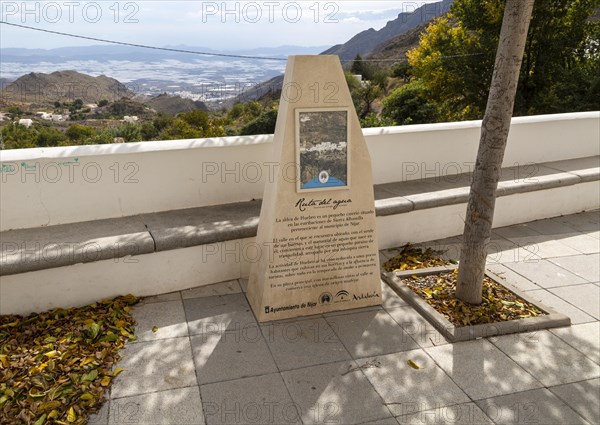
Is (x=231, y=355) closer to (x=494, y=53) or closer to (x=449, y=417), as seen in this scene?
(x=449, y=417)

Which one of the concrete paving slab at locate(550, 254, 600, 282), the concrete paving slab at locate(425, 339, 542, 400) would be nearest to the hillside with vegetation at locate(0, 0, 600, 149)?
the concrete paving slab at locate(550, 254, 600, 282)

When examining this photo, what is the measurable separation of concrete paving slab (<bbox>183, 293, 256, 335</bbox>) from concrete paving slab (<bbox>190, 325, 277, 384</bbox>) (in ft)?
0.29

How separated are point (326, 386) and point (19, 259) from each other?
104 inches

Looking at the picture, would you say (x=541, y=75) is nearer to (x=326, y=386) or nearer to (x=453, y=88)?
(x=453, y=88)

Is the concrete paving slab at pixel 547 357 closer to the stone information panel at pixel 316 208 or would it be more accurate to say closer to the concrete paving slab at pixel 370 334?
the concrete paving slab at pixel 370 334

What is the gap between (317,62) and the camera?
394 centimetres

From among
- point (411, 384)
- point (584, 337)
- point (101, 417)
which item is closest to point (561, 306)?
point (584, 337)

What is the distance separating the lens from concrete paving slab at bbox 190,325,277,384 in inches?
140

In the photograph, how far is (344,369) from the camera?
11.8ft

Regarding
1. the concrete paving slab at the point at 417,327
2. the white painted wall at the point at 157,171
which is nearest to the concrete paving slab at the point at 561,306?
the concrete paving slab at the point at 417,327

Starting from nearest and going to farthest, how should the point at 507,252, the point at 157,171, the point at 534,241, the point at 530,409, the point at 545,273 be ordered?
the point at 530,409 → the point at 157,171 → the point at 545,273 → the point at 507,252 → the point at 534,241

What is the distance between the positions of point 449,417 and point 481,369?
2.07ft

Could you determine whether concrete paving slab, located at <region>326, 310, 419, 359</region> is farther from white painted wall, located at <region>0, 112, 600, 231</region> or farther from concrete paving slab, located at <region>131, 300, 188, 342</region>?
white painted wall, located at <region>0, 112, 600, 231</region>

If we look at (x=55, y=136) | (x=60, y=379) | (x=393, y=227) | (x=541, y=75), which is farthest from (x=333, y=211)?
(x=541, y=75)
